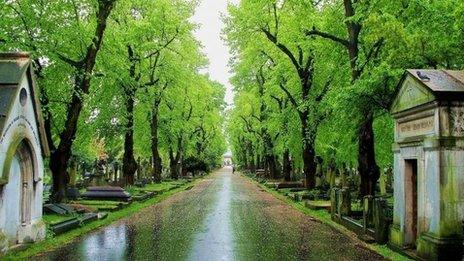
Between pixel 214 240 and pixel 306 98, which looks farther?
pixel 306 98

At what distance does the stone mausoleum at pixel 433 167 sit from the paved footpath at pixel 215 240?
1290 millimetres

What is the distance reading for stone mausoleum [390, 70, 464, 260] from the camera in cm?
998

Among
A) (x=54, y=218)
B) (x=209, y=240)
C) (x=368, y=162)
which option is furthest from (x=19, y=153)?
(x=368, y=162)

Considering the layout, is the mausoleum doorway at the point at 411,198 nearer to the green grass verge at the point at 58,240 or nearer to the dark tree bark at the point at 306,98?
the green grass verge at the point at 58,240

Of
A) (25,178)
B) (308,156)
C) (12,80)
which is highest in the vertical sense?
(12,80)

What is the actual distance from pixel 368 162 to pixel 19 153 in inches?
486

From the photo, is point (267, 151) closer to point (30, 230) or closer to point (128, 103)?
point (128, 103)

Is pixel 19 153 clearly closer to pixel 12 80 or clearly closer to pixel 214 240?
pixel 12 80

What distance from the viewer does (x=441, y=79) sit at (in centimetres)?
1095

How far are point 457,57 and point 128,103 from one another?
2207 centimetres

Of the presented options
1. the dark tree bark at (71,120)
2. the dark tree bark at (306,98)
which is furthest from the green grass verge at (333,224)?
the dark tree bark at (71,120)

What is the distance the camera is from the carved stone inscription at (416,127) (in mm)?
10648

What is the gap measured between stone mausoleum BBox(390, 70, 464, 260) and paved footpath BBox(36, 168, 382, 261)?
129 centimetres

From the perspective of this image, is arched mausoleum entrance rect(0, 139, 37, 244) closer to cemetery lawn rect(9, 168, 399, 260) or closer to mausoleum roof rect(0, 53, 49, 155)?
cemetery lawn rect(9, 168, 399, 260)
